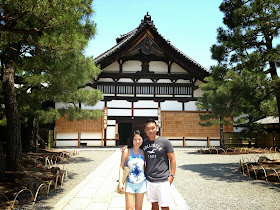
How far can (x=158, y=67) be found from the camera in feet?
54.0

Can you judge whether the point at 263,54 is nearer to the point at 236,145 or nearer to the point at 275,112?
the point at 275,112

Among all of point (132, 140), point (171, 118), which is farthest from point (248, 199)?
point (171, 118)

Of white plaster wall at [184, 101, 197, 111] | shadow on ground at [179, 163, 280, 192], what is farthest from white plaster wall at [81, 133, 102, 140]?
shadow on ground at [179, 163, 280, 192]

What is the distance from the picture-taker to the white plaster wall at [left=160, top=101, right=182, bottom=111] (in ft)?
53.7

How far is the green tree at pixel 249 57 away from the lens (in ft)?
20.9

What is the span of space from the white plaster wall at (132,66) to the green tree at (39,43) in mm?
8320

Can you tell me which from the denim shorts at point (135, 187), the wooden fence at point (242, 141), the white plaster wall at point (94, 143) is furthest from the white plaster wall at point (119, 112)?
the denim shorts at point (135, 187)

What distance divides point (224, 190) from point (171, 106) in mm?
11254

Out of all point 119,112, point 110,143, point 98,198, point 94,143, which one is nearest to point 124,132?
point 110,143

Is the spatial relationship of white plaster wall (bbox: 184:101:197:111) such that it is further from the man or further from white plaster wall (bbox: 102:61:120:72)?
the man

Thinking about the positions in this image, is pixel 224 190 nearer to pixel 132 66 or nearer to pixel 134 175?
pixel 134 175

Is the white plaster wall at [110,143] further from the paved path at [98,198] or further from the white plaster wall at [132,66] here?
the paved path at [98,198]

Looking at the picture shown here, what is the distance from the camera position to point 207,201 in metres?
4.48

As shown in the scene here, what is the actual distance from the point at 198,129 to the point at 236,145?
301 cm
